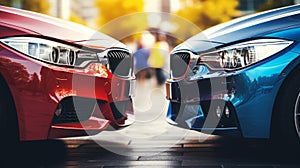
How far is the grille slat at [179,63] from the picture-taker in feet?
16.5

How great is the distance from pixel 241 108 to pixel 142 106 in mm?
5925

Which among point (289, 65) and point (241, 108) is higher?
point (289, 65)

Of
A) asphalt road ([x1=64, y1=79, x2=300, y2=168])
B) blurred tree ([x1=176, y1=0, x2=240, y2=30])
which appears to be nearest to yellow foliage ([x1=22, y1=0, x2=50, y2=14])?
blurred tree ([x1=176, y1=0, x2=240, y2=30])

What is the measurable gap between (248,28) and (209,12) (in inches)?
1383

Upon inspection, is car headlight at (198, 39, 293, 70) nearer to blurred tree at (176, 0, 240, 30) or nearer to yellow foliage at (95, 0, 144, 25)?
blurred tree at (176, 0, 240, 30)

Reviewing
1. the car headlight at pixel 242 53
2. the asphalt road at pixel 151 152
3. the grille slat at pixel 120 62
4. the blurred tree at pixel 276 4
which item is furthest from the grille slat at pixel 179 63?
the blurred tree at pixel 276 4

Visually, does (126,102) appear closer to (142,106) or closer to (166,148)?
(166,148)

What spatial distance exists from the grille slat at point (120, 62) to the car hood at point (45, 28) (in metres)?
0.08

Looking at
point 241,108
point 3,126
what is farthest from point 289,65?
point 3,126

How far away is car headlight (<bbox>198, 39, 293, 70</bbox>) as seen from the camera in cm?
443

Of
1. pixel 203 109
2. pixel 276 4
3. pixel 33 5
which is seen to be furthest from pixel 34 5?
pixel 203 109

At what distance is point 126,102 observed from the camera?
16.7 feet

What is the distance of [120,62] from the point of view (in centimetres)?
500

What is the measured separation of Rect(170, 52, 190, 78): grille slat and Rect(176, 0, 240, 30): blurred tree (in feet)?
113
